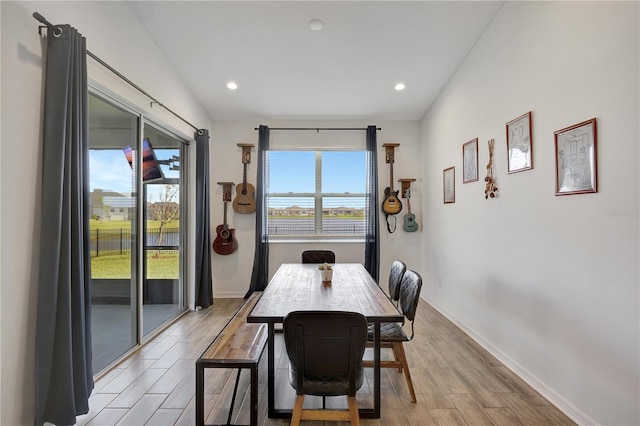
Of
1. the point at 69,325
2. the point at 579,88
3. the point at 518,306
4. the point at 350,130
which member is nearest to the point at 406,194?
the point at 350,130

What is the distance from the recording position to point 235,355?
5.84 ft

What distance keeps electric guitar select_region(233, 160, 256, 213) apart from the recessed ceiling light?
245 cm

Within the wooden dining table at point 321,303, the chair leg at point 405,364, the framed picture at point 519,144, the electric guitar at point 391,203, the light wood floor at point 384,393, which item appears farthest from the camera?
the electric guitar at point 391,203

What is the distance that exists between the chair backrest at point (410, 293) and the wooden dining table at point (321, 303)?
0.18 m

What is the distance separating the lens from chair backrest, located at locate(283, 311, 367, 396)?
149 centimetres

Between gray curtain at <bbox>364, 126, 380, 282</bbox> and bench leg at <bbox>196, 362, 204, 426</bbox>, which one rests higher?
gray curtain at <bbox>364, 126, 380, 282</bbox>

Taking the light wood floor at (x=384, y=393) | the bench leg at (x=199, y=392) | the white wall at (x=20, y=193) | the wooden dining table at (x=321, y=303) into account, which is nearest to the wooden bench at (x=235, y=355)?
the bench leg at (x=199, y=392)

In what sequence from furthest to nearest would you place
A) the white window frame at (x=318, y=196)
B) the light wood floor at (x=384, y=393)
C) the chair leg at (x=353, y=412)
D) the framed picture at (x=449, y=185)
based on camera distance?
the white window frame at (x=318, y=196) → the framed picture at (x=449, y=185) → the light wood floor at (x=384, y=393) → the chair leg at (x=353, y=412)

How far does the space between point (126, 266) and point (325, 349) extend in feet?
7.16

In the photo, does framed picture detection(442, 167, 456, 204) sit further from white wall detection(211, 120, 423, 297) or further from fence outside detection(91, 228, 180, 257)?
fence outside detection(91, 228, 180, 257)

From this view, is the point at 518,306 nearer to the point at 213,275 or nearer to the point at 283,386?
the point at 283,386

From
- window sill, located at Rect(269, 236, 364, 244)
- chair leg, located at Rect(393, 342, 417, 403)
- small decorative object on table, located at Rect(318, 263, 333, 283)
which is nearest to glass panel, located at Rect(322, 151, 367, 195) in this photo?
window sill, located at Rect(269, 236, 364, 244)

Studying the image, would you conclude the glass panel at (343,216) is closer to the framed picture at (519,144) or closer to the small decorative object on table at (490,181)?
the small decorative object on table at (490,181)

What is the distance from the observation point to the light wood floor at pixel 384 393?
1885 mm
